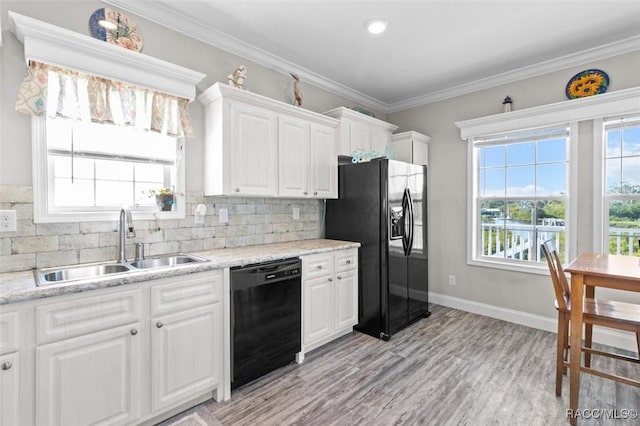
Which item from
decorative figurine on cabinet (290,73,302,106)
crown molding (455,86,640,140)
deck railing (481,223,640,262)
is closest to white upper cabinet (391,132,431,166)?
crown molding (455,86,640,140)

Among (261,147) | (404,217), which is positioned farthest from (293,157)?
(404,217)

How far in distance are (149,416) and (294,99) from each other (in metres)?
2.88

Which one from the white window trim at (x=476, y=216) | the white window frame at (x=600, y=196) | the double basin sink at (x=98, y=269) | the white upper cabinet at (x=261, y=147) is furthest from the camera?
the white window trim at (x=476, y=216)

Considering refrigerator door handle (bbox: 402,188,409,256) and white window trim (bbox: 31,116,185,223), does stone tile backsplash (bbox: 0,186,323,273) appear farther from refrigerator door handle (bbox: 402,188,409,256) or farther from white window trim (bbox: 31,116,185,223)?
refrigerator door handle (bbox: 402,188,409,256)

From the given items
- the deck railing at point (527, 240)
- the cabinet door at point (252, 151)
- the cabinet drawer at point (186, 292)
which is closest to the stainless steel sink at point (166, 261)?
the cabinet drawer at point (186, 292)

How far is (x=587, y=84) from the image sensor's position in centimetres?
299

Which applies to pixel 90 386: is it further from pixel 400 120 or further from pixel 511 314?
pixel 400 120

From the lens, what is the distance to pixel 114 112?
2096 mm

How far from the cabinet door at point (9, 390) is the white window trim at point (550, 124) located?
402 cm

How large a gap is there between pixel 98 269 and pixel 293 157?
1744mm

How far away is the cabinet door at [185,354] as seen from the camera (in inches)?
69.1

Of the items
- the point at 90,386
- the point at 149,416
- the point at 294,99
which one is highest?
the point at 294,99

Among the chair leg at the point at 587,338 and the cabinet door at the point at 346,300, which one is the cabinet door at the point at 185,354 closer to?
the cabinet door at the point at 346,300

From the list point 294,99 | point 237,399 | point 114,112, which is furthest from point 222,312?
point 294,99
